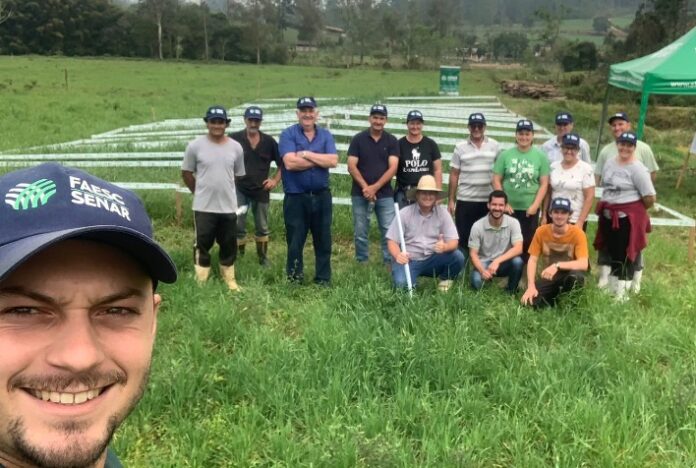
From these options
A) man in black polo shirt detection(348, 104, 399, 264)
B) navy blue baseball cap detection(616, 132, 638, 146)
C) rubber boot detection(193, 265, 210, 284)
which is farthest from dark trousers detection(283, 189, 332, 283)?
navy blue baseball cap detection(616, 132, 638, 146)

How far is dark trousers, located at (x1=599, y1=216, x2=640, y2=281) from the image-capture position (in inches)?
216

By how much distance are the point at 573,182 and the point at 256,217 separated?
3256mm

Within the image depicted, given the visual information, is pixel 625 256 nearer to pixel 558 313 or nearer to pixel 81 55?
pixel 558 313

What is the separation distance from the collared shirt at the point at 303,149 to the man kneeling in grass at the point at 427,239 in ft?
2.75

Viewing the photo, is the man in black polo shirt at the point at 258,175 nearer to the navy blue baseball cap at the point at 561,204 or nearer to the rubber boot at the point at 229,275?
the rubber boot at the point at 229,275

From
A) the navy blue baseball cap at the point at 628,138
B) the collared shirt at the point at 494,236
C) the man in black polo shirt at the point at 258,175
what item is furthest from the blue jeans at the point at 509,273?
the man in black polo shirt at the point at 258,175

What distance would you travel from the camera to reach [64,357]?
1040mm

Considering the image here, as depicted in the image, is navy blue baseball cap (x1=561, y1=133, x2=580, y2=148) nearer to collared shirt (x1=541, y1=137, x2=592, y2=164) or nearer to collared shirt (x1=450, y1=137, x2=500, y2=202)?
collared shirt (x1=541, y1=137, x2=592, y2=164)

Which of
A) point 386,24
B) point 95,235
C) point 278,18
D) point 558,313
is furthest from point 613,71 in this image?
point 278,18

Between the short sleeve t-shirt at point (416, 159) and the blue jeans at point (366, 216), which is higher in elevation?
the short sleeve t-shirt at point (416, 159)

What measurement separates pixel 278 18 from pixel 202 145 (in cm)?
8205

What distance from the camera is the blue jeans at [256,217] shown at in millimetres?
6465

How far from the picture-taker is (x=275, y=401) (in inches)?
133

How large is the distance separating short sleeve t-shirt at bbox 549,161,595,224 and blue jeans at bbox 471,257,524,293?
2.28ft
